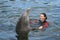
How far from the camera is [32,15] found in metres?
14.7

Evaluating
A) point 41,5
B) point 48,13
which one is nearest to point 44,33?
point 48,13

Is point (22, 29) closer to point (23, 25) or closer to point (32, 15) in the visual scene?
point (23, 25)

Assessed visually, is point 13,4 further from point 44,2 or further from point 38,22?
point 38,22

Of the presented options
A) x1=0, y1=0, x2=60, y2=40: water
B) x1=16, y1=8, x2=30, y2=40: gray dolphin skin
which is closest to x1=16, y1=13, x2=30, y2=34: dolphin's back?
x1=16, y1=8, x2=30, y2=40: gray dolphin skin

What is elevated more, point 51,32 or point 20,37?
point 20,37

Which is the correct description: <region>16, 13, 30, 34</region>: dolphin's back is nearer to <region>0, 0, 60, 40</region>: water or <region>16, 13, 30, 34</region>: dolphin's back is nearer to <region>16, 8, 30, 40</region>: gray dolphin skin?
<region>16, 8, 30, 40</region>: gray dolphin skin

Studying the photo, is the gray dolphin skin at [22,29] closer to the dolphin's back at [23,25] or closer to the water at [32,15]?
the dolphin's back at [23,25]

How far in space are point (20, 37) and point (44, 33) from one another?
3942mm

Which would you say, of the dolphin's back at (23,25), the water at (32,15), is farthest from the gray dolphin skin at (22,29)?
the water at (32,15)

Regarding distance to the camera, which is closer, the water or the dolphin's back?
the dolphin's back

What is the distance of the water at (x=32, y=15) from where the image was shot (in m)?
11.8

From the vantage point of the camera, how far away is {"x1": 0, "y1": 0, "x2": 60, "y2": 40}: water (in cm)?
1179

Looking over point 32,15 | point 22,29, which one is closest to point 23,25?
point 22,29

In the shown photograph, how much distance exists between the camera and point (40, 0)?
18047mm
